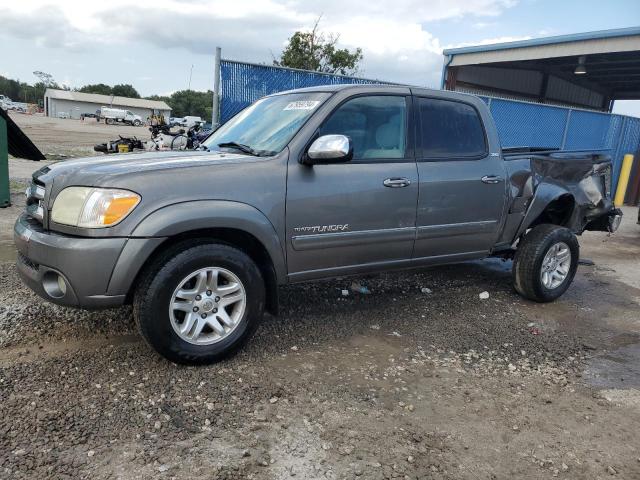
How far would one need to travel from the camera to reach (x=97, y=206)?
2.90 metres

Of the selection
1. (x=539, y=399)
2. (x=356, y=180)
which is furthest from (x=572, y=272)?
(x=356, y=180)

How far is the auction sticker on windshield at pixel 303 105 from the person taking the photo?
149 inches

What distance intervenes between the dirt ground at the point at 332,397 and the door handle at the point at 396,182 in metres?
1.19

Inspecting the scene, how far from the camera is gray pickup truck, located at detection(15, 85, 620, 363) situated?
116 inches

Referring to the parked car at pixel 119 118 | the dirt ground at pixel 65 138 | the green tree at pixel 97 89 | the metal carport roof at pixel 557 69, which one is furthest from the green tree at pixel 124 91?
the metal carport roof at pixel 557 69

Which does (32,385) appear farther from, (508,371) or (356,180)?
(508,371)

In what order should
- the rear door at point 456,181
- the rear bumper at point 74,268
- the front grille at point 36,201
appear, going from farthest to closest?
the rear door at point 456,181 → the front grille at point 36,201 → the rear bumper at point 74,268

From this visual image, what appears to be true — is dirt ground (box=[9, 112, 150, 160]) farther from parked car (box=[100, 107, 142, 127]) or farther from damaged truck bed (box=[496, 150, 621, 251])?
parked car (box=[100, 107, 142, 127])

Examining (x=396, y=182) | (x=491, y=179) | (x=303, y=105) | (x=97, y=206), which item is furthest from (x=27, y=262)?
(x=491, y=179)

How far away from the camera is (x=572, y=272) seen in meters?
5.24

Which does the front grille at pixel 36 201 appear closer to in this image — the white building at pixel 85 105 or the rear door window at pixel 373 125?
the rear door window at pixel 373 125

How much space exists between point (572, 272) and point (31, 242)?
483 cm

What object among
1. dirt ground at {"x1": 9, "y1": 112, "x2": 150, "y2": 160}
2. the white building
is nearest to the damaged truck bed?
dirt ground at {"x1": 9, "y1": 112, "x2": 150, "y2": 160}

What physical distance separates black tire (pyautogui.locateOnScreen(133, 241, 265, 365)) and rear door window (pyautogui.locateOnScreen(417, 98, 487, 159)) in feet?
5.87
